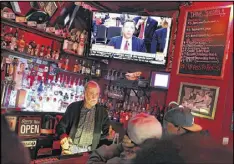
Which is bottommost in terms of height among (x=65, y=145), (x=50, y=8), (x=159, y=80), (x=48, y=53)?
(x=65, y=145)

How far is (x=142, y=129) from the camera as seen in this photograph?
126 cm

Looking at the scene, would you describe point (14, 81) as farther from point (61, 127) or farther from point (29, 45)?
point (61, 127)

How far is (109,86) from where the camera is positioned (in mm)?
4656

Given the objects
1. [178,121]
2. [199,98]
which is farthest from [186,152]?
[199,98]

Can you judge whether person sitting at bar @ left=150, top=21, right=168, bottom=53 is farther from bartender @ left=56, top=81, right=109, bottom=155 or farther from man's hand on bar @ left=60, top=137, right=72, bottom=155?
man's hand on bar @ left=60, top=137, right=72, bottom=155

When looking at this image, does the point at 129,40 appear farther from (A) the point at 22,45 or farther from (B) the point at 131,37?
(A) the point at 22,45

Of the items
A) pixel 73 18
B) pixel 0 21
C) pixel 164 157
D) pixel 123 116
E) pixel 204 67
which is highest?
pixel 73 18

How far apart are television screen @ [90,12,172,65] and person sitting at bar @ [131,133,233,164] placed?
2.68 m

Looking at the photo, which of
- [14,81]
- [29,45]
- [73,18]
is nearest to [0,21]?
[29,45]

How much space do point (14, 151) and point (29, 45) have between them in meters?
3.14

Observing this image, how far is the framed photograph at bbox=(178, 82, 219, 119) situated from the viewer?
125 inches

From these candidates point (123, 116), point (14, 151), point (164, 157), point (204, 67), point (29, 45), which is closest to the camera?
point (14, 151)

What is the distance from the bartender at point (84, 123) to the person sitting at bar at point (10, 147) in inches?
90.7

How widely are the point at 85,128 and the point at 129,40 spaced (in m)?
1.32
